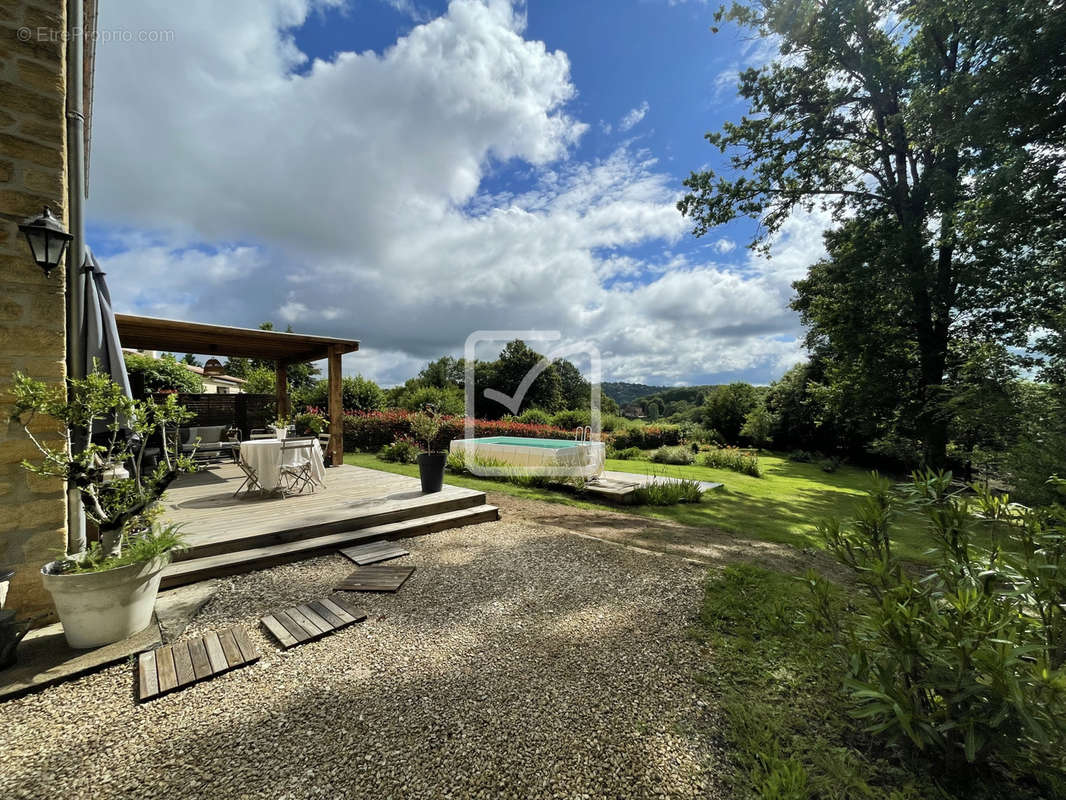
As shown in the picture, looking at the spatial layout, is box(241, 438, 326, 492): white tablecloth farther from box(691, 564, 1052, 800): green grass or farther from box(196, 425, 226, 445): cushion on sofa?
box(691, 564, 1052, 800): green grass

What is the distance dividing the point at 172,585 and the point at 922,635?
4.98 m

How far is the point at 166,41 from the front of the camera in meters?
3.97

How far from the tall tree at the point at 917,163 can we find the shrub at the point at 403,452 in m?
10.1

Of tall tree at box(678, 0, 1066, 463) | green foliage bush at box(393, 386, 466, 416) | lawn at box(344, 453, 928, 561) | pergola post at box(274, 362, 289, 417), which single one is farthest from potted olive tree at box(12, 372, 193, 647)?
green foliage bush at box(393, 386, 466, 416)

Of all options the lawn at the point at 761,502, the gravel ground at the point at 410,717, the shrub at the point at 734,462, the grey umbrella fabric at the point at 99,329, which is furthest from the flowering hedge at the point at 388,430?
the gravel ground at the point at 410,717

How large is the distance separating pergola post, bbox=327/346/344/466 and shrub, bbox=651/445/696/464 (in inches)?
388

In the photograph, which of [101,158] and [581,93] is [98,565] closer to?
[101,158]

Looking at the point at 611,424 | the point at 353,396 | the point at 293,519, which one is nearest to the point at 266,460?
the point at 293,519

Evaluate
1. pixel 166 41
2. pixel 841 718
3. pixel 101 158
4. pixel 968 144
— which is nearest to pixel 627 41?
pixel 968 144

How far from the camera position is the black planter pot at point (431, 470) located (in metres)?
6.01

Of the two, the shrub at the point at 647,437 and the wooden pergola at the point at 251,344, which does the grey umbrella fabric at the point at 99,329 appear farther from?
the shrub at the point at 647,437

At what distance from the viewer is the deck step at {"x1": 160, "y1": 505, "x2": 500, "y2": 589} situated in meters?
3.49

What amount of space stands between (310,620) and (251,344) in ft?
25.7

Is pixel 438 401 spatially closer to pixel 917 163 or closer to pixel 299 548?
pixel 299 548
